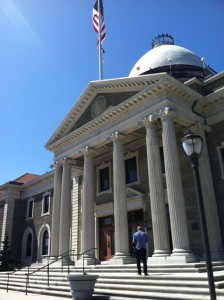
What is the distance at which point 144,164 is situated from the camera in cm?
2041

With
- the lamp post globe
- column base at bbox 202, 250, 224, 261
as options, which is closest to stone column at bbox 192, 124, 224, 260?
column base at bbox 202, 250, 224, 261

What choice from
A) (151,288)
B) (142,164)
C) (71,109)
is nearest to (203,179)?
(142,164)

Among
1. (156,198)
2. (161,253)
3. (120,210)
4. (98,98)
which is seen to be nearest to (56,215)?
(120,210)

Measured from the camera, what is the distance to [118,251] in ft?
51.7

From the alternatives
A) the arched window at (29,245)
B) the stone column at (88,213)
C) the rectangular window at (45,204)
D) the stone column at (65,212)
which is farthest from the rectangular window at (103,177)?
the arched window at (29,245)

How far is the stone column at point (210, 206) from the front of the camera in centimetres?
1481

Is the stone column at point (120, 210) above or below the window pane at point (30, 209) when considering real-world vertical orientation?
below

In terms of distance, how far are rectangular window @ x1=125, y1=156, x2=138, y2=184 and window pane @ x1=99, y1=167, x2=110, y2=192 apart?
7.31ft

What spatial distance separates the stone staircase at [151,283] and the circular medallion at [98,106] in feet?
32.0

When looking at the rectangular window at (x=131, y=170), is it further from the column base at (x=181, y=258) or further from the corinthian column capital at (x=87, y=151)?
the column base at (x=181, y=258)

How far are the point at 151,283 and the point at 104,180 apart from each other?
13277mm

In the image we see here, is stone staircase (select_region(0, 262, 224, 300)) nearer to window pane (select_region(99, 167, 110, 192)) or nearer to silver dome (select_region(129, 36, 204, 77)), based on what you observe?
window pane (select_region(99, 167, 110, 192))

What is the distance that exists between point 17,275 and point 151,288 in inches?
494

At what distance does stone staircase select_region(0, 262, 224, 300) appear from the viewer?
922 centimetres
